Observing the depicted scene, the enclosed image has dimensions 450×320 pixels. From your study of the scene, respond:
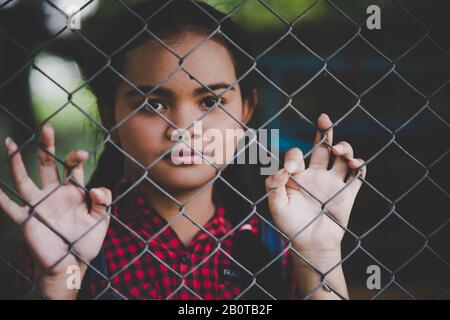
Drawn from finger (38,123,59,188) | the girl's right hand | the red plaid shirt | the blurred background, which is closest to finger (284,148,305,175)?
the red plaid shirt

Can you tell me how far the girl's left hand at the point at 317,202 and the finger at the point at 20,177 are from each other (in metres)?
0.60

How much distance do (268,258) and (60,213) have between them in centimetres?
71

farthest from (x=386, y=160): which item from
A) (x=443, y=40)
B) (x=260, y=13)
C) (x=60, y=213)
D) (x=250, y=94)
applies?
(x=60, y=213)

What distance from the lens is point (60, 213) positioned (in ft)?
4.83

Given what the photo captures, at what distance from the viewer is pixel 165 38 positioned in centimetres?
175

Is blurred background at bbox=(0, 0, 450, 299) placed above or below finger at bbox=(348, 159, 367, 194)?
below

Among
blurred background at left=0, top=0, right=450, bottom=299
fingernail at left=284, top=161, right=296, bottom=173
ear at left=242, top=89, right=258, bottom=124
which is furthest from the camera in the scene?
blurred background at left=0, top=0, right=450, bottom=299

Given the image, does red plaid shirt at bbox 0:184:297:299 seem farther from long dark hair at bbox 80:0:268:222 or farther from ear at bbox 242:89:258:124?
ear at bbox 242:89:258:124

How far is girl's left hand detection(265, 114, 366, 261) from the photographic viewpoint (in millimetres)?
1647

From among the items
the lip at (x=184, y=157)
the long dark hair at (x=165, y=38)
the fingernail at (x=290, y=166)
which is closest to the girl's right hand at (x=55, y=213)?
the lip at (x=184, y=157)

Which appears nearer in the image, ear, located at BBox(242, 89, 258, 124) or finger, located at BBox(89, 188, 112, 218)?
finger, located at BBox(89, 188, 112, 218)

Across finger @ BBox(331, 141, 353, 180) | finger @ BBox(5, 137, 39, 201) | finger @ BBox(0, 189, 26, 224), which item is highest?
finger @ BBox(5, 137, 39, 201)

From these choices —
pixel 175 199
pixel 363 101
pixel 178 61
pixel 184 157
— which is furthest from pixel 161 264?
pixel 363 101

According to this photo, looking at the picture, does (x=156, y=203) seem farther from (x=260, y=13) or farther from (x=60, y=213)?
(x=260, y=13)
